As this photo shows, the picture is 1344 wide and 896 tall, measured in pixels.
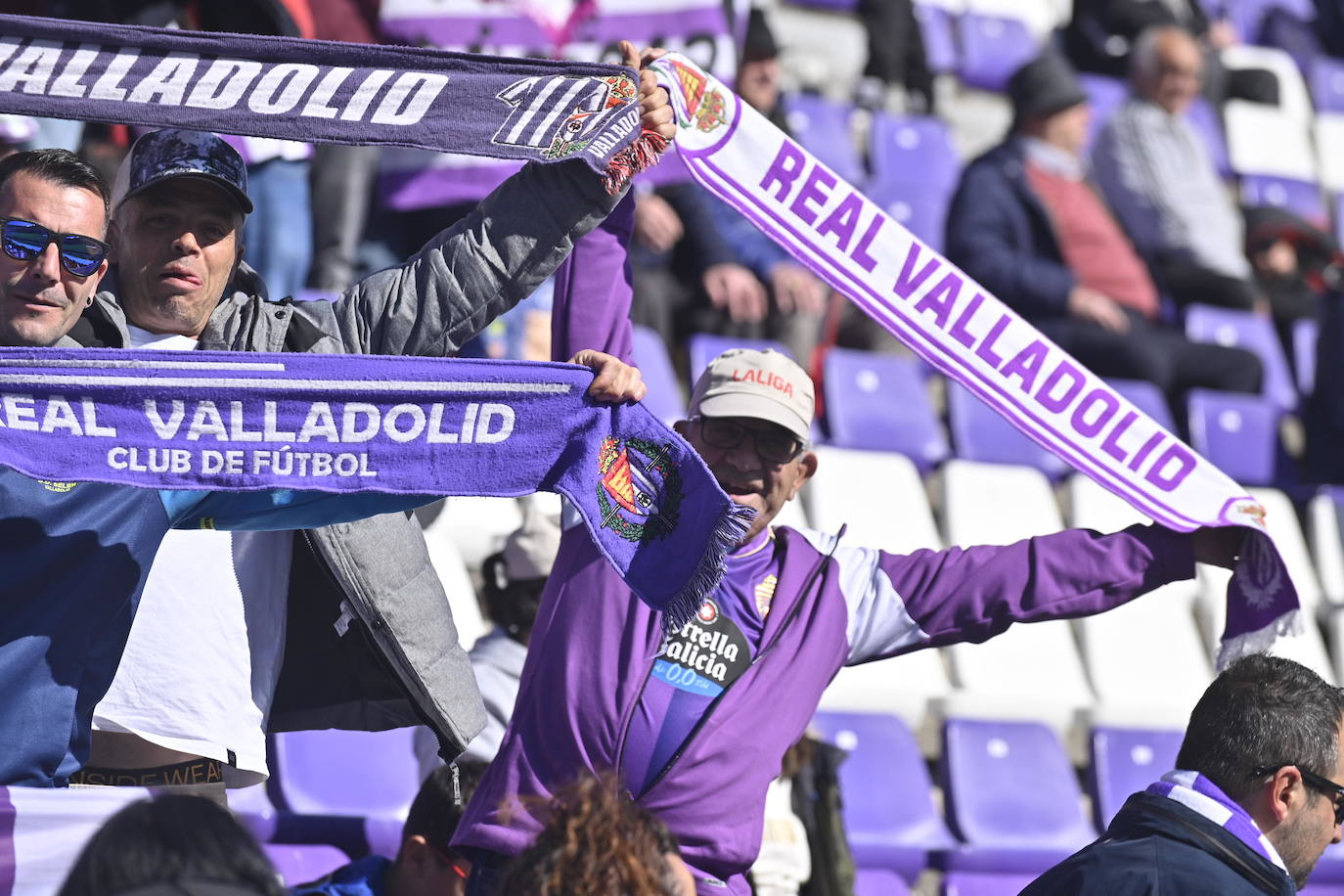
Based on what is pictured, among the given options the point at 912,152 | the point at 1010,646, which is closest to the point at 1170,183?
the point at 912,152

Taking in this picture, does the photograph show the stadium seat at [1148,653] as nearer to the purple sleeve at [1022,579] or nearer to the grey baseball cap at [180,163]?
the purple sleeve at [1022,579]

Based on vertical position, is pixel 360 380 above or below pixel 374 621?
above

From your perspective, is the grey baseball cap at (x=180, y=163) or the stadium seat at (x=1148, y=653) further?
the stadium seat at (x=1148, y=653)

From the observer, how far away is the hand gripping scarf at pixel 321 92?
128 inches

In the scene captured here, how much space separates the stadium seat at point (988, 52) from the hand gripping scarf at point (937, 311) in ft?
23.1

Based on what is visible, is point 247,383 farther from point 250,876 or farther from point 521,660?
point 521,660

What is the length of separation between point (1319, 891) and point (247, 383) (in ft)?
14.4

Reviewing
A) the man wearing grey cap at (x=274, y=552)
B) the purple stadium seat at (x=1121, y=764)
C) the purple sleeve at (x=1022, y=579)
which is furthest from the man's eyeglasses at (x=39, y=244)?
the purple stadium seat at (x=1121, y=764)

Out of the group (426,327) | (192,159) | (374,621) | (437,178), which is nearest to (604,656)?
(374,621)

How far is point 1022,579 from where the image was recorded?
3.80 metres

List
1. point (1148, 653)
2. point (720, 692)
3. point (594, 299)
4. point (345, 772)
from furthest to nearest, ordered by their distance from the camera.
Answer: point (1148, 653) < point (345, 772) < point (594, 299) < point (720, 692)

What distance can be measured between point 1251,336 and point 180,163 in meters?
6.65

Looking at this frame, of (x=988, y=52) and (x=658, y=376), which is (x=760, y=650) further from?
(x=988, y=52)

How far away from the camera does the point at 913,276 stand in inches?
161
